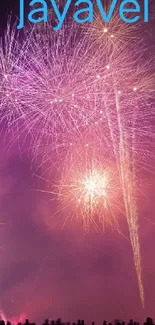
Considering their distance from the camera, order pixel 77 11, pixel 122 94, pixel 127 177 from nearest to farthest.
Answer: pixel 77 11, pixel 122 94, pixel 127 177

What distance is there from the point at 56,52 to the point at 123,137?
3.02 m

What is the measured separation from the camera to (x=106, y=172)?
754 inches

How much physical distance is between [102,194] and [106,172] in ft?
2.25

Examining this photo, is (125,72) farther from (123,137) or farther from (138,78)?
(123,137)

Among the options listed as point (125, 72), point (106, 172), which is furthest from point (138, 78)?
point (106, 172)

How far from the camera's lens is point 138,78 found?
17781mm

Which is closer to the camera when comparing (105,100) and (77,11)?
(77,11)

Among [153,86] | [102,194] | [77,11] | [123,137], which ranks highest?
[77,11]

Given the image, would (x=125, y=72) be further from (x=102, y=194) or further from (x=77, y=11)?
(x=102, y=194)

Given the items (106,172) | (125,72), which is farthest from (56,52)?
(106,172)

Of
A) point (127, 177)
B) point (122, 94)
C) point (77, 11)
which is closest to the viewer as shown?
point (77, 11)

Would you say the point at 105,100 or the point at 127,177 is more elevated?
the point at 105,100

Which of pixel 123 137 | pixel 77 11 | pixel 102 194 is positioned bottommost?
pixel 102 194

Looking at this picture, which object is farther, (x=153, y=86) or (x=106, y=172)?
(x=106, y=172)
